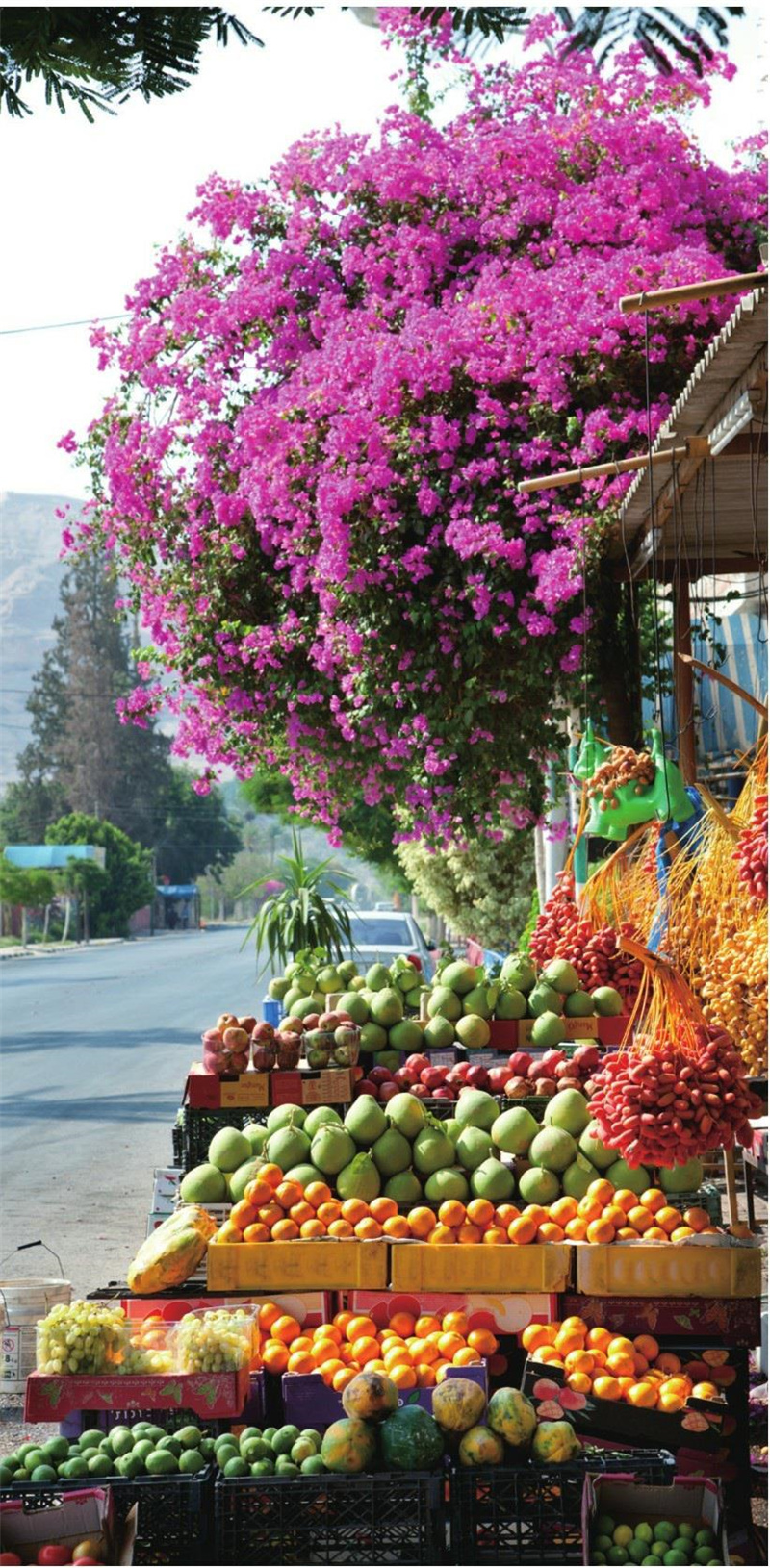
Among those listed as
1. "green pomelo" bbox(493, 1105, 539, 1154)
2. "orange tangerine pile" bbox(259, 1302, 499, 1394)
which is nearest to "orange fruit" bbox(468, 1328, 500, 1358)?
"orange tangerine pile" bbox(259, 1302, 499, 1394)

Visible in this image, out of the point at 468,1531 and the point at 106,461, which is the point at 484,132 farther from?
the point at 468,1531

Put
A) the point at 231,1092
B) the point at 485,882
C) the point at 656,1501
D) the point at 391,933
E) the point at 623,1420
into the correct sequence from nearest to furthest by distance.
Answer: the point at 656,1501 < the point at 623,1420 < the point at 231,1092 < the point at 485,882 < the point at 391,933

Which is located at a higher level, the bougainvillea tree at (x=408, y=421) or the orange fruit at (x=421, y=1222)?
the bougainvillea tree at (x=408, y=421)

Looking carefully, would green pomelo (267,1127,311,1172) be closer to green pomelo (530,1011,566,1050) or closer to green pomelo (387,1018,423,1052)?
green pomelo (387,1018,423,1052)

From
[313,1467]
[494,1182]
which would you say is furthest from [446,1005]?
[313,1467]

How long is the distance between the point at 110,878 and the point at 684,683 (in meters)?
79.6

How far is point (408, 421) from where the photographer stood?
26.0ft

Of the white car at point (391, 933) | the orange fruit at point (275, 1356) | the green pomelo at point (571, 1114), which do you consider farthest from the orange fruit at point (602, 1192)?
the white car at point (391, 933)

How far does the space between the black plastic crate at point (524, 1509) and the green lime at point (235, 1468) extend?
0.49 m

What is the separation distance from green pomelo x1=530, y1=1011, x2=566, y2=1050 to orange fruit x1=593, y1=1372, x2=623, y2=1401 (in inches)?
98.8

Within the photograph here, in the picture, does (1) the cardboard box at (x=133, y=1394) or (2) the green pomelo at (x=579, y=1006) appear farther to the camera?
(2) the green pomelo at (x=579, y=1006)

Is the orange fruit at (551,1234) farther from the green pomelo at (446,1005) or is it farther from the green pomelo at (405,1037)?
the green pomelo at (446,1005)

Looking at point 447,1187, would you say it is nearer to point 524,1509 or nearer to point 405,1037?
point 524,1509

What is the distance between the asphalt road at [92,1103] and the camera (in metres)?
8.73
